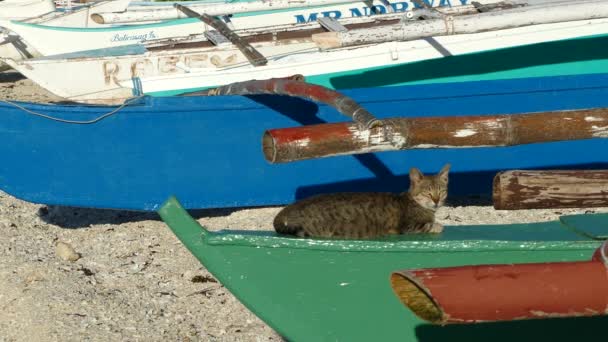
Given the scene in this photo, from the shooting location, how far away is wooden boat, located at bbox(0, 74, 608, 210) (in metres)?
7.22

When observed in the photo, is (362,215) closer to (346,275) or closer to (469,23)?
(346,275)

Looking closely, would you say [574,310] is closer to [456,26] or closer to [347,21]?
[456,26]

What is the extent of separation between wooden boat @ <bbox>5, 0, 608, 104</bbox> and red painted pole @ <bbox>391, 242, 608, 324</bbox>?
5814 mm

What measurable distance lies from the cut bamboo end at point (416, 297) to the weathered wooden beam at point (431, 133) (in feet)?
5.80

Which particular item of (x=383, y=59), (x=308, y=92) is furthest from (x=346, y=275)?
(x=383, y=59)

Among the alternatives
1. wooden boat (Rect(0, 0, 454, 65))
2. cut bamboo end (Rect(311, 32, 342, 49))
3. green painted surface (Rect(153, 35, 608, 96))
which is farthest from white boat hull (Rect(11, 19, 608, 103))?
wooden boat (Rect(0, 0, 454, 65))

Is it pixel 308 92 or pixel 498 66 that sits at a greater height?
pixel 308 92

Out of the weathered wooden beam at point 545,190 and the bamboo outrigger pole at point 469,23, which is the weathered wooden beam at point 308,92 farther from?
the weathered wooden beam at point 545,190

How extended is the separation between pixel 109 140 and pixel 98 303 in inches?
50.4

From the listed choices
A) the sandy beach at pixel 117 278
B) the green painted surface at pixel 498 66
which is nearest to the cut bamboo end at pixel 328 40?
the sandy beach at pixel 117 278

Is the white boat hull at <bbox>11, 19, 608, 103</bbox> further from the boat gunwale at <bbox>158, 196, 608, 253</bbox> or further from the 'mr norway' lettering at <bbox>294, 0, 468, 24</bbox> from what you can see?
the boat gunwale at <bbox>158, 196, 608, 253</bbox>

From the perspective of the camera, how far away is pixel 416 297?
122 inches

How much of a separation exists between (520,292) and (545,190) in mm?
2171

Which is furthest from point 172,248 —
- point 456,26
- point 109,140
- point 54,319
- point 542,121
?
point 542,121
